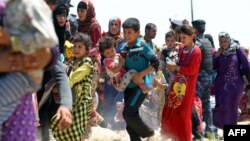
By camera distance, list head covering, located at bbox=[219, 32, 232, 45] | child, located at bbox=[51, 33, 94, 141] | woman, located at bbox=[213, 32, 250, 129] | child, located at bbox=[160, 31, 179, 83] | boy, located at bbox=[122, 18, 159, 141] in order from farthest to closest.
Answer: head covering, located at bbox=[219, 32, 232, 45]
woman, located at bbox=[213, 32, 250, 129]
child, located at bbox=[160, 31, 179, 83]
boy, located at bbox=[122, 18, 159, 141]
child, located at bbox=[51, 33, 94, 141]

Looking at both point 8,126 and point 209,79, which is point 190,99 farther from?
point 8,126

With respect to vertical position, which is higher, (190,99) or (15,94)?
(15,94)

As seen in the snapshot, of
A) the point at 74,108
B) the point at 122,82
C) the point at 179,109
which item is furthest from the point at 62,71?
the point at 179,109

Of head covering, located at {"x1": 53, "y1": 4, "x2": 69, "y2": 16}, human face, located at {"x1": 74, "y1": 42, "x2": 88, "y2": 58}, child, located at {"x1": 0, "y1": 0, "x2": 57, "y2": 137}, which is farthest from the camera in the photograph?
head covering, located at {"x1": 53, "y1": 4, "x2": 69, "y2": 16}

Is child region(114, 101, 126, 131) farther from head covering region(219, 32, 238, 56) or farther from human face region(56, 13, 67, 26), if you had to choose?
human face region(56, 13, 67, 26)

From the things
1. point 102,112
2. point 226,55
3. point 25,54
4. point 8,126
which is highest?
point 25,54

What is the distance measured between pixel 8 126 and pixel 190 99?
463 cm

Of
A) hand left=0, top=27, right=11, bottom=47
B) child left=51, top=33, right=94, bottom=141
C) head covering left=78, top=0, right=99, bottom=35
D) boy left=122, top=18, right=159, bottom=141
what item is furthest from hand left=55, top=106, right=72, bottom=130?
head covering left=78, top=0, right=99, bottom=35

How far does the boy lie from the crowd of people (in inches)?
0.4

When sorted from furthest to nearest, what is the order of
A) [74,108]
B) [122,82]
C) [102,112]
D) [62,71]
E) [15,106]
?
1. [102,112]
2. [122,82]
3. [74,108]
4. [62,71]
5. [15,106]

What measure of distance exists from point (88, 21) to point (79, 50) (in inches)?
93.5

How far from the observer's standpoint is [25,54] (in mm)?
2199

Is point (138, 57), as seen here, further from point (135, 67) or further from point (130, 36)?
point (130, 36)

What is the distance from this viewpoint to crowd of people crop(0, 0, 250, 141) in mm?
2227
